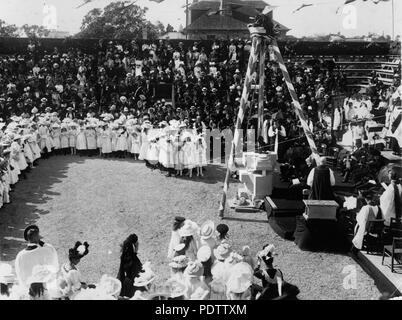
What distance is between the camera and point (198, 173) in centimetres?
1541

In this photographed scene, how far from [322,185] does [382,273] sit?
2.33 metres

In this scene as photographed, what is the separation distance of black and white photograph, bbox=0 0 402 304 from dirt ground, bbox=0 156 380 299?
5cm

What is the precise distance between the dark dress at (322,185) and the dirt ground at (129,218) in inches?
44.4

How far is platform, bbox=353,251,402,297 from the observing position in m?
7.93

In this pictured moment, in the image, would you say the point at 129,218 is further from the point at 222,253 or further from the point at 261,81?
the point at 222,253

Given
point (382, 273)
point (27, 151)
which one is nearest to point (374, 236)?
point (382, 273)

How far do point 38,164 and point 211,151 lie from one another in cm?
575

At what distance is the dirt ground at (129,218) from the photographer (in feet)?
29.2

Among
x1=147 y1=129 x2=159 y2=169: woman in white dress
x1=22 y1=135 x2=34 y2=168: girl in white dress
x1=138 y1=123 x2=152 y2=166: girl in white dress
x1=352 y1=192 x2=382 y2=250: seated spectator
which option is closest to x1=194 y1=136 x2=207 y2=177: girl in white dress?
x1=147 y1=129 x2=159 y2=169: woman in white dress

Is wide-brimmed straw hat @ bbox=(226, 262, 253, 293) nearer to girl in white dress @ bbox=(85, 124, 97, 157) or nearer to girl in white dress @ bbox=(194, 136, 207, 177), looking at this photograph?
girl in white dress @ bbox=(194, 136, 207, 177)

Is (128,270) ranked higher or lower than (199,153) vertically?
lower

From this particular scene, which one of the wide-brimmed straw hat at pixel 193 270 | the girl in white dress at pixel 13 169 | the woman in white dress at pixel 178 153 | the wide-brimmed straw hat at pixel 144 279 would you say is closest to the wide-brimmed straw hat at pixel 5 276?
the wide-brimmed straw hat at pixel 144 279

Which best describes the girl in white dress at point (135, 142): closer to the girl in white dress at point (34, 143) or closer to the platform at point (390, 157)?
the girl in white dress at point (34, 143)
